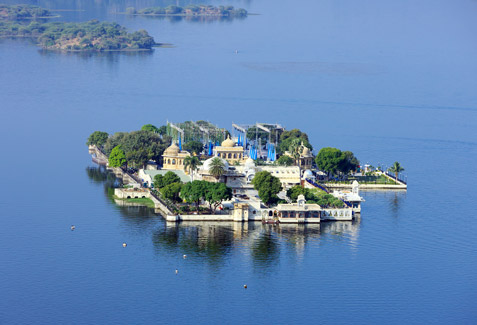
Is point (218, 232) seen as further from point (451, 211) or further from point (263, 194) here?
point (451, 211)

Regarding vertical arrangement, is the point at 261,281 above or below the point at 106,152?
below

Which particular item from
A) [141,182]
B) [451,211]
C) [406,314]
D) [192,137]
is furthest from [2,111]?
[406,314]

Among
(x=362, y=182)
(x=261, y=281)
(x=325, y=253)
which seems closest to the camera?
(x=261, y=281)

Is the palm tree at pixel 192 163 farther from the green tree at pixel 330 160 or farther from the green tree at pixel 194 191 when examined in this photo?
the green tree at pixel 330 160

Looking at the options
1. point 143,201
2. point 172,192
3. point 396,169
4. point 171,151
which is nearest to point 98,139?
point 171,151

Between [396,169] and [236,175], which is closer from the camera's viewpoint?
[236,175]

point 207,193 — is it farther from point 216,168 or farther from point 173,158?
point 173,158

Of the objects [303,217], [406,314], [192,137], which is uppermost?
[192,137]
